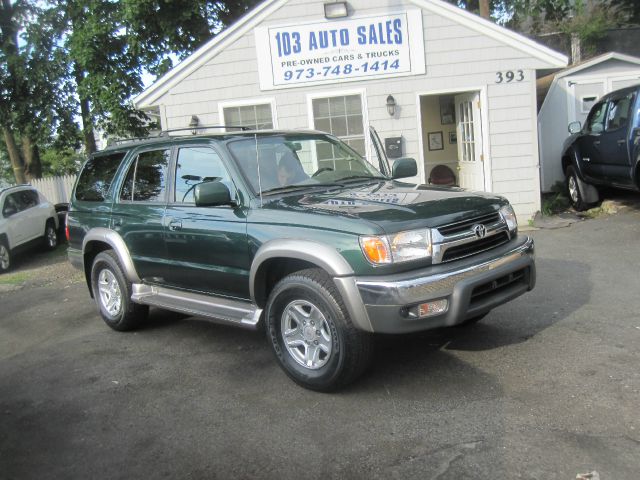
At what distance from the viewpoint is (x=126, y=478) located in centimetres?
327

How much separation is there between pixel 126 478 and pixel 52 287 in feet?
22.7

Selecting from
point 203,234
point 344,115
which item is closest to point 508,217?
point 203,234

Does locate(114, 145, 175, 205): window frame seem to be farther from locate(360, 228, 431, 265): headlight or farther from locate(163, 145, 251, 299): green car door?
locate(360, 228, 431, 265): headlight

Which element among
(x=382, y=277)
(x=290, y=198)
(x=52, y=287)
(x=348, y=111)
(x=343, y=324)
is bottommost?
(x=52, y=287)

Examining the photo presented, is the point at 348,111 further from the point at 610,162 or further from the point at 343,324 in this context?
the point at 343,324

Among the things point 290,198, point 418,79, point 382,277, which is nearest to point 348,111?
point 418,79

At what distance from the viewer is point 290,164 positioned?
4.95 metres

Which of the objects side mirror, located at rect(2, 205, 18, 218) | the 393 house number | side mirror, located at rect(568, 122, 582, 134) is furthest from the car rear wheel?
side mirror, located at rect(568, 122, 582, 134)

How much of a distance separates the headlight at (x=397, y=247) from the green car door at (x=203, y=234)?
1.11 m

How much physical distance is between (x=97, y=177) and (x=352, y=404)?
3.90m

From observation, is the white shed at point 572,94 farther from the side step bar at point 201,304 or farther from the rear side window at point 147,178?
the side step bar at point 201,304

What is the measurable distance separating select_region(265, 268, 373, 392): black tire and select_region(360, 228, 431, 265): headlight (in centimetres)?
38

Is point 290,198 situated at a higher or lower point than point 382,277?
higher

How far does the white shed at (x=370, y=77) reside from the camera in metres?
10.3
